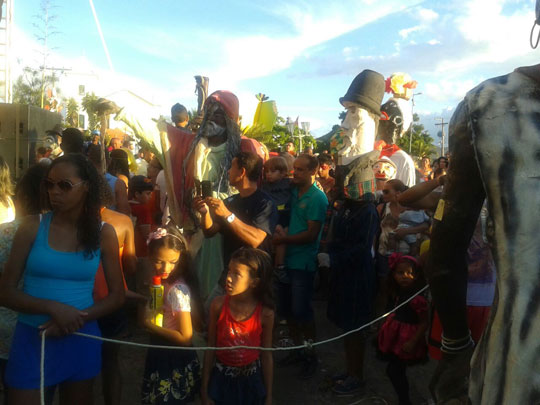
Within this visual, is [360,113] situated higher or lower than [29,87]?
lower

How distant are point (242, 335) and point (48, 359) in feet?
3.55

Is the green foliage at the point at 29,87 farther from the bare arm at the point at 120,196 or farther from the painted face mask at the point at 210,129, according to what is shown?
the painted face mask at the point at 210,129

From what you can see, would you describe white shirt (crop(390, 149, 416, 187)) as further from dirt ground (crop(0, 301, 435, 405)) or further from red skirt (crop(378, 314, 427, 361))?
red skirt (crop(378, 314, 427, 361))

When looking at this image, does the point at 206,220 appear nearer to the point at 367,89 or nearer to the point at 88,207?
the point at 88,207

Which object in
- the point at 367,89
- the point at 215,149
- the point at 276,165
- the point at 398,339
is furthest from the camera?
the point at 276,165

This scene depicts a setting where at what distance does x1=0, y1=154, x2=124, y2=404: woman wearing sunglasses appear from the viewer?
2352mm

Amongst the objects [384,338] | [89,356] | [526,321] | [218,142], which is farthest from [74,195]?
[384,338]

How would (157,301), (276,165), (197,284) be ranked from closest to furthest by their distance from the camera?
(157,301), (197,284), (276,165)

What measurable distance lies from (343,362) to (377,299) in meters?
0.79

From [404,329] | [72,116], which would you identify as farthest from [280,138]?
[72,116]

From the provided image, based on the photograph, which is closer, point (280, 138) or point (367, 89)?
point (367, 89)

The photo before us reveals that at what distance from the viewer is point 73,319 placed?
2354 millimetres

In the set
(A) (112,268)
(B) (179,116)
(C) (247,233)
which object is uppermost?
(B) (179,116)

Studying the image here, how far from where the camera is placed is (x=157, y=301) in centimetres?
290
